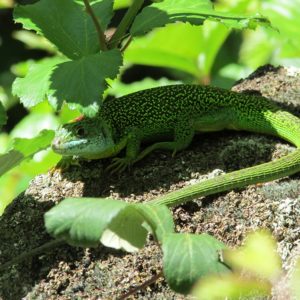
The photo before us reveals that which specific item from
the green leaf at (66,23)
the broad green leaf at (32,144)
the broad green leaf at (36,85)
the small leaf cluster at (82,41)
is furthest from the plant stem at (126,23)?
the broad green leaf at (32,144)

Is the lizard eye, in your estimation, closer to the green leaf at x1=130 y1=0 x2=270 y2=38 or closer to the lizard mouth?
the lizard mouth

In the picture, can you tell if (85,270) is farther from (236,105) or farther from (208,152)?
(236,105)

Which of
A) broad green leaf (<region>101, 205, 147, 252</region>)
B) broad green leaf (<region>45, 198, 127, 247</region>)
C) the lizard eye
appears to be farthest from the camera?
the lizard eye

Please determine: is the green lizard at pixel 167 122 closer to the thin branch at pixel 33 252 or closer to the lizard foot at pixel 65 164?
the lizard foot at pixel 65 164

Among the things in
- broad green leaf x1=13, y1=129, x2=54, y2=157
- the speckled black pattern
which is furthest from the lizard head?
broad green leaf x1=13, y1=129, x2=54, y2=157

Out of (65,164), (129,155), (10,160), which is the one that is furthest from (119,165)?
(10,160)

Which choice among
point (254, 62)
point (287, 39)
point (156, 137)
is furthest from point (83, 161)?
point (254, 62)
